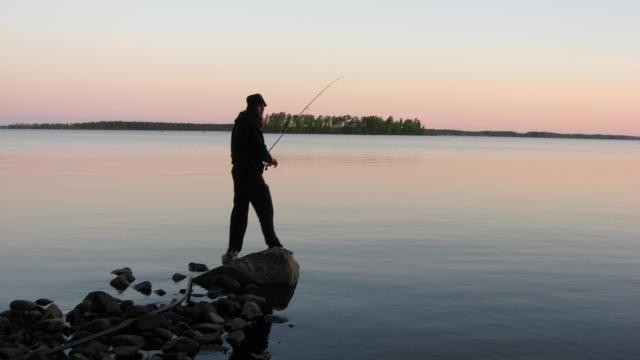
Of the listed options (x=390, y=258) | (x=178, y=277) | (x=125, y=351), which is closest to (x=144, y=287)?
(x=178, y=277)

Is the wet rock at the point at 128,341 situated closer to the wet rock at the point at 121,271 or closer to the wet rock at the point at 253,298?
the wet rock at the point at 253,298

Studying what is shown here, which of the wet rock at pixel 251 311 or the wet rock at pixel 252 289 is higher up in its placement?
the wet rock at pixel 251 311

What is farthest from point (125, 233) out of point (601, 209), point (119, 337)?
point (601, 209)

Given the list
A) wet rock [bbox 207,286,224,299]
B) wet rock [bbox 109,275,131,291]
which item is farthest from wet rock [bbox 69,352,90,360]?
wet rock [bbox 109,275,131,291]

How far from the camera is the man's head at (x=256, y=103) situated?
37.4 ft

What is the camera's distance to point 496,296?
33.8 ft

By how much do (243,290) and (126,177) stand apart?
77.8ft

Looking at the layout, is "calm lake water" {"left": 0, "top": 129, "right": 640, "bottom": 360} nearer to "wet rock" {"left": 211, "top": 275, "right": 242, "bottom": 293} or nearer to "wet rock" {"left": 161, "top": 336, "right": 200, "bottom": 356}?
"wet rock" {"left": 161, "top": 336, "right": 200, "bottom": 356}

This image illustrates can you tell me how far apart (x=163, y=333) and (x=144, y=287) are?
2.53m

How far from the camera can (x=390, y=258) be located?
1333 cm

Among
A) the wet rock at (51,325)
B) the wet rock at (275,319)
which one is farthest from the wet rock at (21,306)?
the wet rock at (275,319)

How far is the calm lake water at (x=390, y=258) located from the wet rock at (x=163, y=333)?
762 millimetres

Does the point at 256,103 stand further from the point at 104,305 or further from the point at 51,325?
the point at 51,325

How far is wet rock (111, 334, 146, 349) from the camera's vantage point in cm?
764
